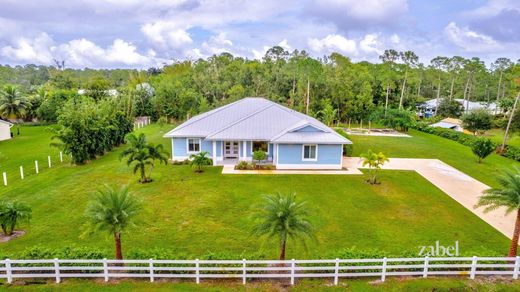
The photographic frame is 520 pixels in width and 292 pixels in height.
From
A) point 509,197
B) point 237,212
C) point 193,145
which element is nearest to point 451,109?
point 193,145

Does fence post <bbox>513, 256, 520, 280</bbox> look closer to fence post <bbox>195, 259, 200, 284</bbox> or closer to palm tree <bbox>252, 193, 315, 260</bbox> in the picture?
palm tree <bbox>252, 193, 315, 260</bbox>

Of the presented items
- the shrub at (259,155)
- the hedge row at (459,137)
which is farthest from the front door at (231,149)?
the hedge row at (459,137)

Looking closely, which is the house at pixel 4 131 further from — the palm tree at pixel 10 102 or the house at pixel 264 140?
the house at pixel 264 140

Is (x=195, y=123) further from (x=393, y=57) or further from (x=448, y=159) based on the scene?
(x=393, y=57)

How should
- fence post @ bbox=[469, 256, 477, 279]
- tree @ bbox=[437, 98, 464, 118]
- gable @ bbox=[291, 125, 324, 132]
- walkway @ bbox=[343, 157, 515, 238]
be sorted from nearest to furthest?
1. fence post @ bbox=[469, 256, 477, 279]
2. walkway @ bbox=[343, 157, 515, 238]
3. gable @ bbox=[291, 125, 324, 132]
4. tree @ bbox=[437, 98, 464, 118]

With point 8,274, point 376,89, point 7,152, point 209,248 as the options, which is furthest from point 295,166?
point 376,89

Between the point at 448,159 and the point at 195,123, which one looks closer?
the point at 195,123

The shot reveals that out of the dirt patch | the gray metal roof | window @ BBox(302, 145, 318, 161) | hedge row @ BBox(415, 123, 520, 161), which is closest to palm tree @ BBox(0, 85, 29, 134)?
the gray metal roof
